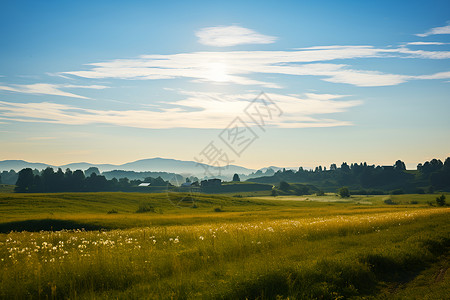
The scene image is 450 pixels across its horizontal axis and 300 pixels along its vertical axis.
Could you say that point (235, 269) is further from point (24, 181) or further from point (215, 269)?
point (24, 181)

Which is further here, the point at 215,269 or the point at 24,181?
the point at 24,181

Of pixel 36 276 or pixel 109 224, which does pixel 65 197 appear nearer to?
pixel 109 224

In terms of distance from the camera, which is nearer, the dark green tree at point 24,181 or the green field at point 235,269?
the green field at point 235,269

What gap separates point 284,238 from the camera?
1923cm

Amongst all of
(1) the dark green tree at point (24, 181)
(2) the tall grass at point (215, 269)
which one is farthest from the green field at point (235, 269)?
(1) the dark green tree at point (24, 181)

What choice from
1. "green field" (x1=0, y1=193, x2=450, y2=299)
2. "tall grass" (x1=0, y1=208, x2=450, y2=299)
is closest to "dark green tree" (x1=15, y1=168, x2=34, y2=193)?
"green field" (x1=0, y1=193, x2=450, y2=299)

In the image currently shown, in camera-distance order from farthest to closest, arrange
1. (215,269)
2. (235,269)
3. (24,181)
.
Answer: (24,181) → (215,269) → (235,269)

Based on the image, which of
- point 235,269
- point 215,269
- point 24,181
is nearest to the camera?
point 235,269

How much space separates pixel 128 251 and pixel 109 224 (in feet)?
94.6

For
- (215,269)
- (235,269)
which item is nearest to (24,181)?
(215,269)

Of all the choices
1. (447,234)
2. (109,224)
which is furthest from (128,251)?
(109,224)

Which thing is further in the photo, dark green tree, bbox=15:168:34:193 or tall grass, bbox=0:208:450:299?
dark green tree, bbox=15:168:34:193

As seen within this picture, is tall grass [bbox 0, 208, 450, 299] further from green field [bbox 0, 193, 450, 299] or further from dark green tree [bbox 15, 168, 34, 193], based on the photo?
dark green tree [bbox 15, 168, 34, 193]

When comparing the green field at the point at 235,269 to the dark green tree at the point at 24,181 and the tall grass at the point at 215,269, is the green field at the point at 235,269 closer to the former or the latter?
the tall grass at the point at 215,269
